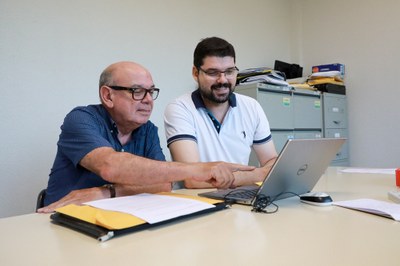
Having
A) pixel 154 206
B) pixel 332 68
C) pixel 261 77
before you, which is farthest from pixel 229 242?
pixel 332 68

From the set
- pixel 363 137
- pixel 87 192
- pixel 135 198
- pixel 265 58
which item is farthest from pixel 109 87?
pixel 363 137

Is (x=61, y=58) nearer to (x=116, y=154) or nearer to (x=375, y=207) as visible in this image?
(x=116, y=154)

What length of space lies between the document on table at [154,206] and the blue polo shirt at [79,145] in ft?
1.08

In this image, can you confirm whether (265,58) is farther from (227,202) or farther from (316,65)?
(227,202)

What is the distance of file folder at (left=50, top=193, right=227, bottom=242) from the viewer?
0.63 meters

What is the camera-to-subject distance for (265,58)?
3279 millimetres

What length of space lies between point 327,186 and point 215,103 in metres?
0.76

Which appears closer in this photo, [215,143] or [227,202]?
[227,202]

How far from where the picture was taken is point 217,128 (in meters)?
1.70

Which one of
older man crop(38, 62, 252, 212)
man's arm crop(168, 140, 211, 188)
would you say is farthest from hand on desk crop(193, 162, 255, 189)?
man's arm crop(168, 140, 211, 188)

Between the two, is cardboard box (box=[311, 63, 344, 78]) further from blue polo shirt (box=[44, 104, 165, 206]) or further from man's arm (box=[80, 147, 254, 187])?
man's arm (box=[80, 147, 254, 187])

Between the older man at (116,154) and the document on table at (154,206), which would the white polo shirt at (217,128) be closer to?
the older man at (116,154)

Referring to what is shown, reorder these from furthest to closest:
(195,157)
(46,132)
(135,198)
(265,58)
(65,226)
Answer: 1. (265,58)
2. (46,132)
3. (195,157)
4. (135,198)
5. (65,226)

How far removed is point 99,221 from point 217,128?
1113 millimetres
